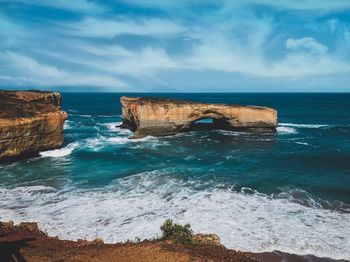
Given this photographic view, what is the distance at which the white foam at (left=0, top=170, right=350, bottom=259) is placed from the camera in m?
16.9

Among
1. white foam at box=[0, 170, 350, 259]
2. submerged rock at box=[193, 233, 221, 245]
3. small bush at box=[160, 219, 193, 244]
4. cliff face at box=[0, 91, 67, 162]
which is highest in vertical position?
cliff face at box=[0, 91, 67, 162]

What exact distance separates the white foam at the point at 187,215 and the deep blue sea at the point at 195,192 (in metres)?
0.05

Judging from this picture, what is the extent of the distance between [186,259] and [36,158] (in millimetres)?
25113

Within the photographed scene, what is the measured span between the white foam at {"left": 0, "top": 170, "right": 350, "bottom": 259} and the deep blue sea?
0.05 m

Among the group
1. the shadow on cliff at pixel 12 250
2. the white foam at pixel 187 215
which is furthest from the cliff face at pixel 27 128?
the shadow on cliff at pixel 12 250

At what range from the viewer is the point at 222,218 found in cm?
1927

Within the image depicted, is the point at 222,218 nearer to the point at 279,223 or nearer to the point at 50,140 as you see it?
the point at 279,223

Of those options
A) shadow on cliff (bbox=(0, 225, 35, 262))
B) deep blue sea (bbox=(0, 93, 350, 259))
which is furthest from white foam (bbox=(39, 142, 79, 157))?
shadow on cliff (bbox=(0, 225, 35, 262))

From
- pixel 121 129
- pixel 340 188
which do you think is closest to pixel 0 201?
pixel 340 188

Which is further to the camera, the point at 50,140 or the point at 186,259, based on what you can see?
the point at 50,140

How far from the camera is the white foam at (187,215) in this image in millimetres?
16859

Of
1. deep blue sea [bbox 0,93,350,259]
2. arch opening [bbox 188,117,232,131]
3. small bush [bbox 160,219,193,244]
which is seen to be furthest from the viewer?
arch opening [bbox 188,117,232,131]

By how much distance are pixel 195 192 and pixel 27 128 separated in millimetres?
16507

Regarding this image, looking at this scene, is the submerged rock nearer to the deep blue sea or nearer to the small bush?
the small bush
